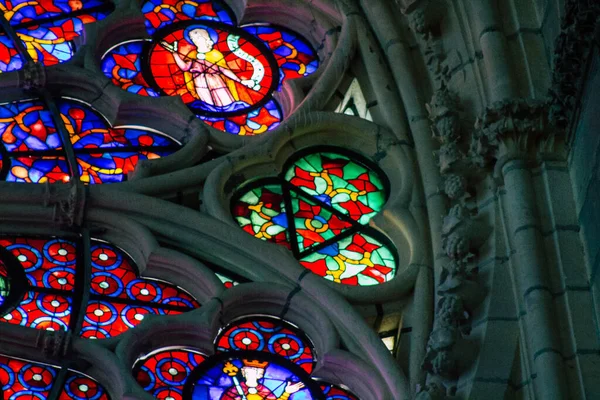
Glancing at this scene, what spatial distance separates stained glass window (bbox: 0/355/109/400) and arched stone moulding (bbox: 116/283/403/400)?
10.7 inches

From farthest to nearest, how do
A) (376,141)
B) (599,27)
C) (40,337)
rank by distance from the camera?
(376,141) < (40,337) < (599,27)

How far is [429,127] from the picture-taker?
1238cm

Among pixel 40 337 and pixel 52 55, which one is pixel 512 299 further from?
pixel 52 55

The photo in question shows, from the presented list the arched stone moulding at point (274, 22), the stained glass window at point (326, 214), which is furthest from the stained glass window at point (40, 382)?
the arched stone moulding at point (274, 22)

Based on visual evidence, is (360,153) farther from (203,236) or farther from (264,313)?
(264,313)

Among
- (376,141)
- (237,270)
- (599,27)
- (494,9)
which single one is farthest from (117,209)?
(599,27)

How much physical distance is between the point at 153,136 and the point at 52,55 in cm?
105

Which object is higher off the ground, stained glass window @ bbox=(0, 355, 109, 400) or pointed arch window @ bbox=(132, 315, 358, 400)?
pointed arch window @ bbox=(132, 315, 358, 400)

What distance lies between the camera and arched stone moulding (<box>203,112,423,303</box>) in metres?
11.5

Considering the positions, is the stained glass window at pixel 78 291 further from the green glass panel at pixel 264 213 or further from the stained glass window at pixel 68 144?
the green glass panel at pixel 264 213

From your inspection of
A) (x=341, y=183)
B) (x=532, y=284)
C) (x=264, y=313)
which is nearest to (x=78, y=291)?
(x=264, y=313)

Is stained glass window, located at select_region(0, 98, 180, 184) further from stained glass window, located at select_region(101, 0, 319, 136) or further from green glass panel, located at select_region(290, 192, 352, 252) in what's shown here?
green glass panel, located at select_region(290, 192, 352, 252)

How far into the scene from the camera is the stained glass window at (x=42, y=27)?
44.0ft

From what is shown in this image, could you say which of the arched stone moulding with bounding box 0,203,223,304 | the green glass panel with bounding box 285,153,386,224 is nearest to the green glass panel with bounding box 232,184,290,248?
the green glass panel with bounding box 285,153,386,224
